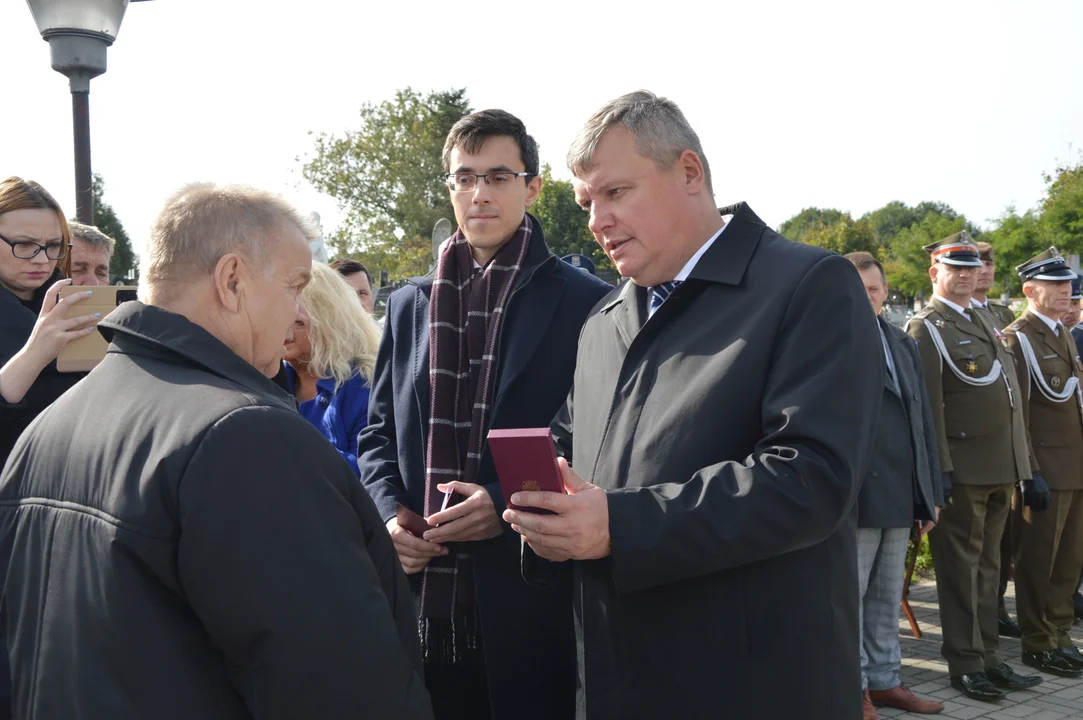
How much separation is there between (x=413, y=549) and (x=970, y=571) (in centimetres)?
411

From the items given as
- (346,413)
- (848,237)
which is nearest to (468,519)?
(346,413)

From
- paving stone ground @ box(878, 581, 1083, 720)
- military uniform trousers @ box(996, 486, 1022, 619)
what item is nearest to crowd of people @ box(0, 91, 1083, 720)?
paving stone ground @ box(878, 581, 1083, 720)

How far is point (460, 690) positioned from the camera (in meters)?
3.20

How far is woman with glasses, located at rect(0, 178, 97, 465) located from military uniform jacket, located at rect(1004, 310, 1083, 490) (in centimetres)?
597

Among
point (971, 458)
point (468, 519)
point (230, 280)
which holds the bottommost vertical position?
point (971, 458)

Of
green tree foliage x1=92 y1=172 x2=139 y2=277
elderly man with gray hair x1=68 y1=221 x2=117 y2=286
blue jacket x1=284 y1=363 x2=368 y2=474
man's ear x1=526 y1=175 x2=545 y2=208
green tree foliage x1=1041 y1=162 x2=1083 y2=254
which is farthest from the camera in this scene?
green tree foliage x1=92 y1=172 x2=139 y2=277

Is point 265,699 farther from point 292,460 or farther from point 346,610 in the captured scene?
point 292,460

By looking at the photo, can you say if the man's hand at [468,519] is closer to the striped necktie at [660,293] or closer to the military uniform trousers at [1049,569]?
the striped necktie at [660,293]

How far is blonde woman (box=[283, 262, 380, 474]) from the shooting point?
3896 millimetres

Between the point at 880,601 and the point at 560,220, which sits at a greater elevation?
the point at 560,220

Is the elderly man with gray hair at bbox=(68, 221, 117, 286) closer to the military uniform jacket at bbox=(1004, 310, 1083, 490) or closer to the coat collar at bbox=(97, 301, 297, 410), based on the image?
the coat collar at bbox=(97, 301, 297, 410)

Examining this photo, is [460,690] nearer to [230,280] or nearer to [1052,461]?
[230,280]

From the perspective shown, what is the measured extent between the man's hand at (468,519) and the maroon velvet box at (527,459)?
0.64 metres

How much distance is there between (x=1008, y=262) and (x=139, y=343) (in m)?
45.7
